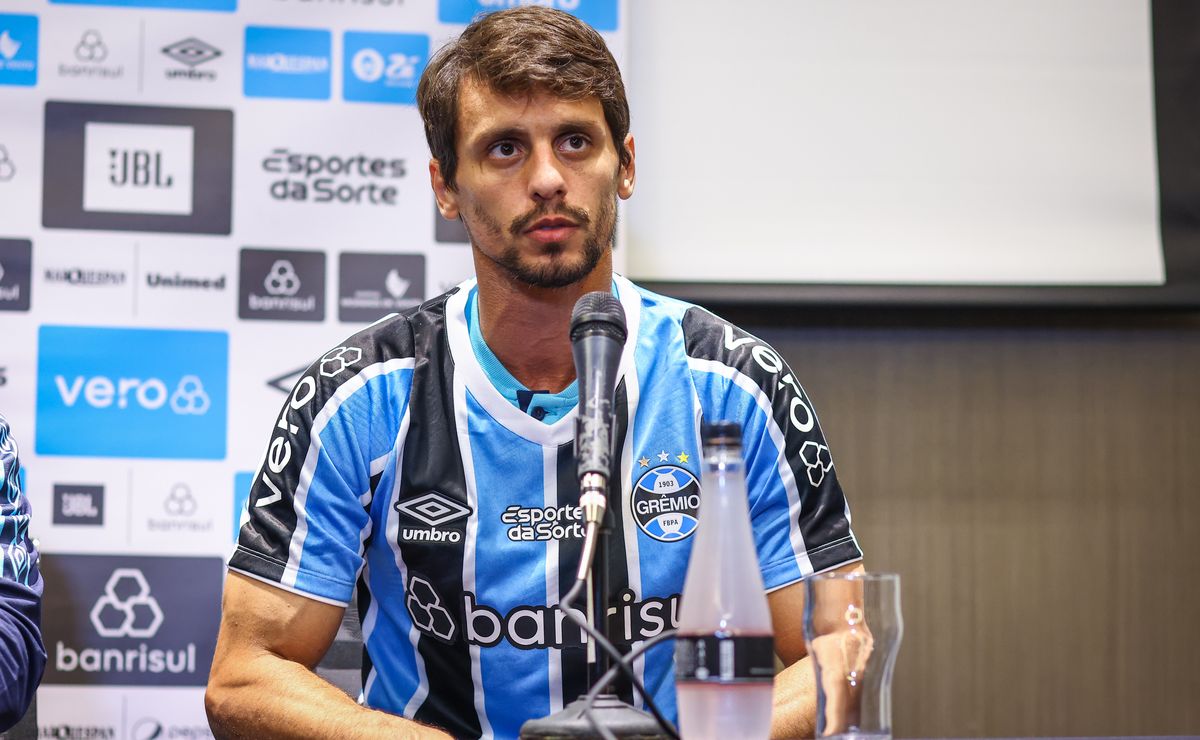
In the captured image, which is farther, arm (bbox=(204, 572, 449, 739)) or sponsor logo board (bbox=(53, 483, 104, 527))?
sponsor logo board (bbox=(53, 483, 104, 527))

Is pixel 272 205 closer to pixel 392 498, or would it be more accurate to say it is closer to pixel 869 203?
pixel 392 498

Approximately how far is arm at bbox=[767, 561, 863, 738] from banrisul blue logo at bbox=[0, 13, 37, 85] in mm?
1823

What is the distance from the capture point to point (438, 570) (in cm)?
165

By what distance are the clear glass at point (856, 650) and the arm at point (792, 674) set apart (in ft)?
0.53

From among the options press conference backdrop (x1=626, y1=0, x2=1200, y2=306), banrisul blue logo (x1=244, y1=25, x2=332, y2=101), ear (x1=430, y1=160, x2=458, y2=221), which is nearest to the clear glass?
ear (x1=430, y1=160, x2=458, y2=221)

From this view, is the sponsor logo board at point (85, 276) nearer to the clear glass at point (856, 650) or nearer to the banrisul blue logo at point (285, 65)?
the banrisul blue logo at point (285, 65)

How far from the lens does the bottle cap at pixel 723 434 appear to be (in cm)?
102

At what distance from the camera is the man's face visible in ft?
5.39

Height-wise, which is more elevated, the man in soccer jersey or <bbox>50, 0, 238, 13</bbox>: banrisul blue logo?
<bbox>50, 0, 238, 13</bbox>: banrisul blue logo

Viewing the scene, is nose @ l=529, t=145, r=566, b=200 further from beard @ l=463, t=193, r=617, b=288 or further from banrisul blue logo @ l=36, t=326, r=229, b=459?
banrisul blue logo @ l=36, t=326, r=229, b=459

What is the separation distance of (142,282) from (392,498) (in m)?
1.06

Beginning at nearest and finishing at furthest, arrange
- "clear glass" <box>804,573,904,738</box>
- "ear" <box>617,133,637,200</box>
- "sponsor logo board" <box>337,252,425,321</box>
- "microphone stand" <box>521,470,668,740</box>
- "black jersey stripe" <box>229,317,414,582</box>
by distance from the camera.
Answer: "microphone stand" <box>521,470,668,740</box> < "clear glass" <box>804,573,904,738</box> < "black jersey stripe" <box>229,317,414,582</box> < "ear" <box>617,133,637,200</box> < "sponsor logo board" <box>337,252,425,321</box>

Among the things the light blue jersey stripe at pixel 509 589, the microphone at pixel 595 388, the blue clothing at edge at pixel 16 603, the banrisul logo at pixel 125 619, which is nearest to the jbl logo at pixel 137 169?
the banrisul logo at pixel 125 619

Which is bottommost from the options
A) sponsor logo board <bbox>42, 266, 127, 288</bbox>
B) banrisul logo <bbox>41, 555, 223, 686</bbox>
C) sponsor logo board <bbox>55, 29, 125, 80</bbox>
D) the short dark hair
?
banrisul logo <bbox>41, 555, 223, 686</bbox>
